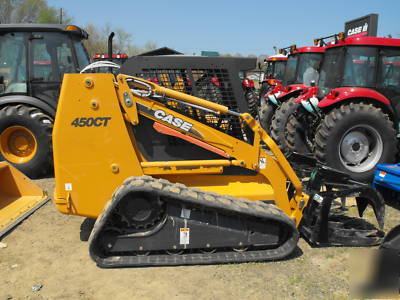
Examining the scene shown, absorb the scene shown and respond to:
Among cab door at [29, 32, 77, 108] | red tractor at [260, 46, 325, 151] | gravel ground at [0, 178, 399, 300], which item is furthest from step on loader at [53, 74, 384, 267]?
red tractor at [260, 46, 325, 151]

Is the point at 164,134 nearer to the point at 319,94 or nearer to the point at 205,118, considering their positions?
the point at 205,118

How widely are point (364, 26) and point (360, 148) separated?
13.0 feet

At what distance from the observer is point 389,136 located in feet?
17.9

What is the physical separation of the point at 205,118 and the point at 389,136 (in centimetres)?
346

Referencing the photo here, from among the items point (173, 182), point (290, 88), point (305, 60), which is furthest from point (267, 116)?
point (173, 182)

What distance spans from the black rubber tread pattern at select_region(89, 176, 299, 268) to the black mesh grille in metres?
0.71

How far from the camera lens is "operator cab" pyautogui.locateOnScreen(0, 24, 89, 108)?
19.4ft

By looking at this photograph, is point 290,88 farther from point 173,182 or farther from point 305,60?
point 173,182

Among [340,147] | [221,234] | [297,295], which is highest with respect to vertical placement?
[340,147]

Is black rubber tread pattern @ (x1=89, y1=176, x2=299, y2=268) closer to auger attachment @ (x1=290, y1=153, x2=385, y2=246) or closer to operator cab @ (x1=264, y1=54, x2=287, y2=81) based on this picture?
auger attachment @ (x1=290, y1=153, x2=385, y2=246)

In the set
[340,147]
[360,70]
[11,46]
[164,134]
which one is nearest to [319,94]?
[360,70]

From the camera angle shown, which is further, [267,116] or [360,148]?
[267,116]

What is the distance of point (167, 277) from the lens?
3133 mm

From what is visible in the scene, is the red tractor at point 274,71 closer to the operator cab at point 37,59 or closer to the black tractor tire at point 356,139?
the black tractor tire at point 356,139
